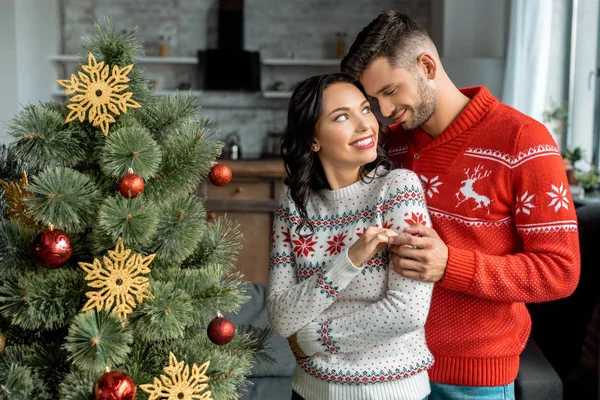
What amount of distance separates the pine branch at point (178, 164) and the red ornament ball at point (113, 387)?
308mm

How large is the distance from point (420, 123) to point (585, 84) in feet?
10.1

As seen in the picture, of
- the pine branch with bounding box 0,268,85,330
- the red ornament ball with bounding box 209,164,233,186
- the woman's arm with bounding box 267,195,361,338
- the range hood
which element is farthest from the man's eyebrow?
the range hood

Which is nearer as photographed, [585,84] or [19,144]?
[19,144]

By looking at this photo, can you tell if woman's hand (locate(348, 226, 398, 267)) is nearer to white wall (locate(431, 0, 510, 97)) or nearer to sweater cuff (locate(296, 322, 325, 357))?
sweater cuff (locate(296, 322, 325, 357))

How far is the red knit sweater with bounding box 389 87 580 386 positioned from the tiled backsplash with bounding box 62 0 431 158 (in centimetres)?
420

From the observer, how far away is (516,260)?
1381 millimetres

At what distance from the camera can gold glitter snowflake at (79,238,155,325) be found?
1064 mm

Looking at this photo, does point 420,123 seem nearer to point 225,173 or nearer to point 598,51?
point 225,173

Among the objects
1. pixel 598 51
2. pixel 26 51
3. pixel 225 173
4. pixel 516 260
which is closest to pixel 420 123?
pixel 516 260

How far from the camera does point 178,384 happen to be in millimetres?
1113

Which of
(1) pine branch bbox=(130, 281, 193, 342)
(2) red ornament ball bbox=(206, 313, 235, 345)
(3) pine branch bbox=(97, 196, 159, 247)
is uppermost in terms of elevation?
(3) pine branch bbox=(97, 196, 159, 247)

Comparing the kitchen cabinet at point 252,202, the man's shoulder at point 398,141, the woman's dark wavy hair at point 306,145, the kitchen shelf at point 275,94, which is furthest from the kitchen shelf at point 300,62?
the woman's dark wavy hair at point 306,145

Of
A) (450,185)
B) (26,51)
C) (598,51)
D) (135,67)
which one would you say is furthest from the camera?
(26,51)

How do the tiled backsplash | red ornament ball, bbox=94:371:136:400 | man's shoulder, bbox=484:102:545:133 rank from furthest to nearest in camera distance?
the tiled backsplash, man's shoulder, bbox=484:102:545:133, red ornament ball, bbox=94:371:136:400
